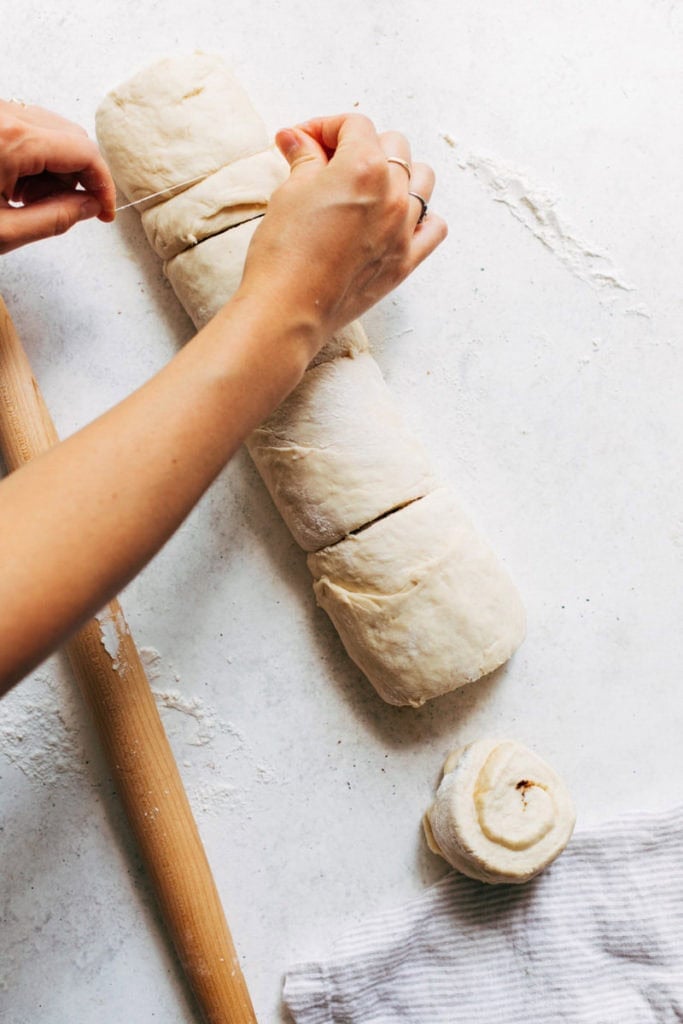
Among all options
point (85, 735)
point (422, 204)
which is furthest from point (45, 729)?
point (422, 204)

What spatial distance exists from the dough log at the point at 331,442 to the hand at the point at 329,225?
0.18 meters

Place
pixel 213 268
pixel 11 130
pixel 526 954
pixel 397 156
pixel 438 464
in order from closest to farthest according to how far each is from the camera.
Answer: pixel 11 130, pixel 397 156, pixel 213 268, pixel 526 954, pixel 438 464

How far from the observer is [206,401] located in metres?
1.11

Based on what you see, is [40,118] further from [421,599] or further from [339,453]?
[421,599]

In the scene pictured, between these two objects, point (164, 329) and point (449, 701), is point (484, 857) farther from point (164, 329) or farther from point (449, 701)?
point (164, 329)

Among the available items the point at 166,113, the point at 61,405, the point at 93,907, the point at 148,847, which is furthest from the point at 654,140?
the point at 93,907

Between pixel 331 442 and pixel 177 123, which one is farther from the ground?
pixel 177 123

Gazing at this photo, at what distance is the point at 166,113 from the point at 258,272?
0.54 metres

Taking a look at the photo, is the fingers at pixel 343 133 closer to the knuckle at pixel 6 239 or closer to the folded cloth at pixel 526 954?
the knuckle at pixel 6 239

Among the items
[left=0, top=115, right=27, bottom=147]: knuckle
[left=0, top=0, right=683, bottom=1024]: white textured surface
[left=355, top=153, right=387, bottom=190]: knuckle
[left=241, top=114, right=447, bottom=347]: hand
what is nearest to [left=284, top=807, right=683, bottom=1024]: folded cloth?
[left=0, top=0, right=683, bottom=1024]: white textured surface

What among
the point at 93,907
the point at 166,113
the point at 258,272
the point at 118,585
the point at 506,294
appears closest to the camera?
the point at 118,585

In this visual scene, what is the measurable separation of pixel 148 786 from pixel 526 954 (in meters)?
0.85

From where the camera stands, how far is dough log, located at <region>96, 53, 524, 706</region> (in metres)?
1.56

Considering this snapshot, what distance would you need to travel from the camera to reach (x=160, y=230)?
1616 millimetres
